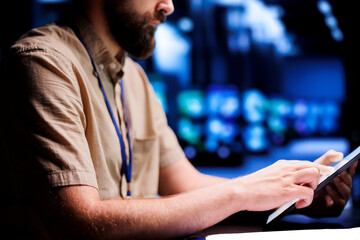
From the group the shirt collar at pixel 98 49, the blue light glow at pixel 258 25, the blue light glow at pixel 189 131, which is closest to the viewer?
the shirt collar at pixel 98 49

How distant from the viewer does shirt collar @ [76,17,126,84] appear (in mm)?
1045

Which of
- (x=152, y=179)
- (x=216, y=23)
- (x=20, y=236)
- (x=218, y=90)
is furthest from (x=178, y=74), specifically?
(x=20, y=236)

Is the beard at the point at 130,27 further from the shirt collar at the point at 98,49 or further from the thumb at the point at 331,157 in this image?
the thumb at the point at 331,157

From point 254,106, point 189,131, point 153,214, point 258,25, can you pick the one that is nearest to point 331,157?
point 153,214

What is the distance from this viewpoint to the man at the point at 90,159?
2.28 ft

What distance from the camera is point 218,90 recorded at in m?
4.31

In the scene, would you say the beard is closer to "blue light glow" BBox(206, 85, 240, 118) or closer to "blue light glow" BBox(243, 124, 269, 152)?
"blue light glow" BBox(206, 85, 240, 118)

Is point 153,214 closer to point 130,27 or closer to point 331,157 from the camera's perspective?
point 331,157

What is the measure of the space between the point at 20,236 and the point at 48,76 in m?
0.38

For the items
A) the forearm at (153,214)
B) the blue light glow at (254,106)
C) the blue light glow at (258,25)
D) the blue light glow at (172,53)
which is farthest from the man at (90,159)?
the blue light glow at (258,25)

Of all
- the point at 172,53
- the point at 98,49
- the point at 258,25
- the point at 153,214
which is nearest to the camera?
the point at 153,214

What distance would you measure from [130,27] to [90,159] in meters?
0.47

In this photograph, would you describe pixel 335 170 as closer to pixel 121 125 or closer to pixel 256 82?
pixel 121 125

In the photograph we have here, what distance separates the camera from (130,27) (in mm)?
1091
